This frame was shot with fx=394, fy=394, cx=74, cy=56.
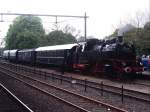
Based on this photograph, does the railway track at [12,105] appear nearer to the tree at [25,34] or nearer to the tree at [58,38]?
the tree at [58,38]

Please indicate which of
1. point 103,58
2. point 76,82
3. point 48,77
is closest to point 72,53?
point 48,77

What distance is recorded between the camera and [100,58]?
28641 millimetres

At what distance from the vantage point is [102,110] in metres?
14.1

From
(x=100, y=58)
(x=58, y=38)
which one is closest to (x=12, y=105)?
(x=100, y=58)

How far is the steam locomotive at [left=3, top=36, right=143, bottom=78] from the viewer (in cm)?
2631

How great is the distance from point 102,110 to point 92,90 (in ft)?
23.7

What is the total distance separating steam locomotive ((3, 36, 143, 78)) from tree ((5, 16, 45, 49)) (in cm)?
4206

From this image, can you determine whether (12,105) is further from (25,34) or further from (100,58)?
(25,34)

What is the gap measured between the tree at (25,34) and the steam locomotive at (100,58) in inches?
1656

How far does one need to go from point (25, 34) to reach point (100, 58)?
5693cm

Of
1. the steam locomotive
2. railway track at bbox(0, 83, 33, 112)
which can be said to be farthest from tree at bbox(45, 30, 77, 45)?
railway track at bbox(0, 83, 33, 112)

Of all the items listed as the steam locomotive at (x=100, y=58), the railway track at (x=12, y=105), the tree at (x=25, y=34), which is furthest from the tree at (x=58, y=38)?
the railway track at (x=12, y=105)

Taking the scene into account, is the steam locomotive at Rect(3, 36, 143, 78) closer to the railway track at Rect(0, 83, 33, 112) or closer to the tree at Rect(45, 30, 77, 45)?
the railway track at Rect(0, 83, 33, 112)

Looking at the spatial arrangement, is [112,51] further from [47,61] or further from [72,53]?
[47,61]
